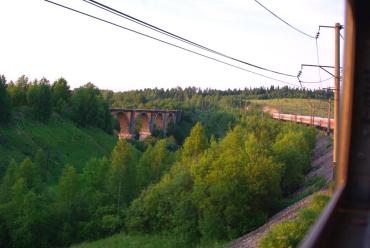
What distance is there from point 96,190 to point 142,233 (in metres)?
8.70

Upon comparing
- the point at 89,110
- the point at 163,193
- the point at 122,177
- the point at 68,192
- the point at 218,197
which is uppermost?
the point at 89,110

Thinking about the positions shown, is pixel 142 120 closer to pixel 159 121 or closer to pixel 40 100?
pixel 159 121

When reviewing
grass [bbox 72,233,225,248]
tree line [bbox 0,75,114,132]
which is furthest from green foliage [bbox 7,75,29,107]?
grass [bbox 72,233,225,248]

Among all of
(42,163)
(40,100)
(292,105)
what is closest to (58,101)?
(40,100)

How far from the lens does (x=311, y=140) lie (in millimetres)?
45062

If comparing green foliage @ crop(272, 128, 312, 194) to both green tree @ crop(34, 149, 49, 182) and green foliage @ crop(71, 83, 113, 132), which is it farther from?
green foliage @ crop(71, 83, 113, 132)

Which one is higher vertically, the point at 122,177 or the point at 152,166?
the point at 152,166

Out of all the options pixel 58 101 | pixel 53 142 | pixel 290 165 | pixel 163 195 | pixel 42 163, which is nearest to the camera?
pixel 290 165

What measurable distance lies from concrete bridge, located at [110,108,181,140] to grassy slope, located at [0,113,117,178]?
34.0 feet

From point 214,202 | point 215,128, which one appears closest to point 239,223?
point 214,202

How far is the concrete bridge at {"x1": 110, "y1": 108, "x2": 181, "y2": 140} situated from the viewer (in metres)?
89.4

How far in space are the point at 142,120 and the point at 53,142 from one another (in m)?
28.8

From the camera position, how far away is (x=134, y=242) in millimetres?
30250

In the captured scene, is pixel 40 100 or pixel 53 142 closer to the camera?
pixel 53 142
